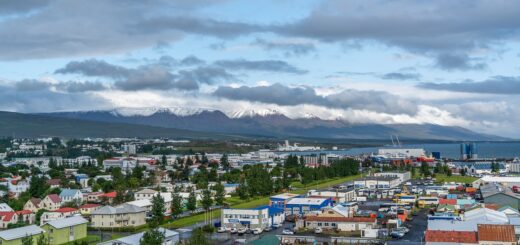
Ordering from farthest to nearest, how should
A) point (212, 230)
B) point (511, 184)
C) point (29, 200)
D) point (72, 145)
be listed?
point (72, 145) < point (511, 184) < point (29, 200) < point (212, 230)

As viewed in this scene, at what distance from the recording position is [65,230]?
1942 centimetres

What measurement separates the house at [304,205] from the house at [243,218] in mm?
3836

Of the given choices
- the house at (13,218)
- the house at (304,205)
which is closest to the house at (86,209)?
the house at (13,218)

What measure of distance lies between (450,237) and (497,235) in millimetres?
1181

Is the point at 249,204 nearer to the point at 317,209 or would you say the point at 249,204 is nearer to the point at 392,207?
the point at 317,209

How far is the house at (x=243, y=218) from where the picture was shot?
21.6 m

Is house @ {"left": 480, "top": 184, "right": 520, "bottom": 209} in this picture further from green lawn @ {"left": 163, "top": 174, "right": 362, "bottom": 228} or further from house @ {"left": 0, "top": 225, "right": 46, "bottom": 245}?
house @ {"left": 0, "top": 225, "right": 46, "bottom": 245}

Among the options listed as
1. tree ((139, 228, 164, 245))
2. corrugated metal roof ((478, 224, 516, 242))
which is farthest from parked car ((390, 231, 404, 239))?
tree ((139, 228, 164, 245))

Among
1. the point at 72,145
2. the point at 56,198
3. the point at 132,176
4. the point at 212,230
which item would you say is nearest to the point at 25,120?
the point at 72,145

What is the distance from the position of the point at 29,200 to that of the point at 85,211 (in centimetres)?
332

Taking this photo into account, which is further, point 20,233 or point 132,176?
point 132,176

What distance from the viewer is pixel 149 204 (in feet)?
86.1

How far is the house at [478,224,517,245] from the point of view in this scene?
15891 millimetres

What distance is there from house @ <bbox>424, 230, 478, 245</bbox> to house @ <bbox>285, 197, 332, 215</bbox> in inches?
349
